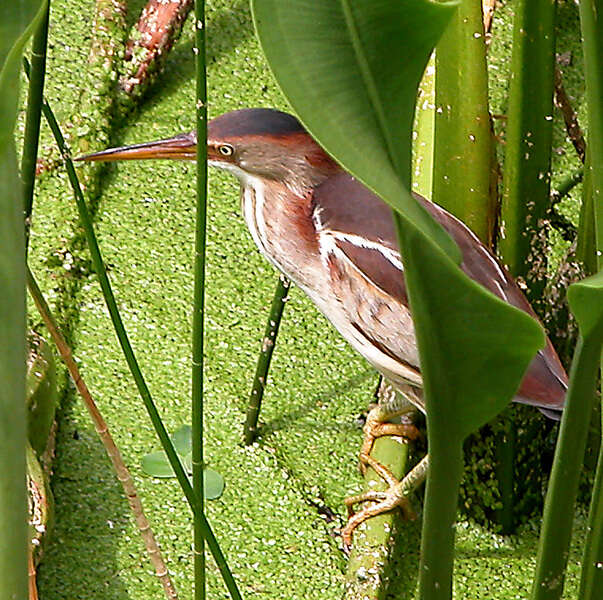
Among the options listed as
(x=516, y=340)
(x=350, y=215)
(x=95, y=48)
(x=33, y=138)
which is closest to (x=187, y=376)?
(x=350, y=215)

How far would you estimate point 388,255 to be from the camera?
1.30m

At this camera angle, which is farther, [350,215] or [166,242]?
[166,242]

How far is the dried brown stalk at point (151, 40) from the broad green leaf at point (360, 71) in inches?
55.7

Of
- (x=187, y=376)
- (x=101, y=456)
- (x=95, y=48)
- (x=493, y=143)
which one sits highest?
(x=95, y=48)

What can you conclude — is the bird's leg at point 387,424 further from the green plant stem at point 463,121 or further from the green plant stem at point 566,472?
the green plant stem at point 566,472

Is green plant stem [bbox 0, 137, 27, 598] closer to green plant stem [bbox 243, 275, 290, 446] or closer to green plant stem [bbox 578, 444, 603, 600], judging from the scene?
green plant stem [bbox 578, 444, 603, 600]

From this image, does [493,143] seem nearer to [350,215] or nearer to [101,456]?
[350,215]

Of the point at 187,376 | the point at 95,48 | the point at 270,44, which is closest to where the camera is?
the point at 270,44

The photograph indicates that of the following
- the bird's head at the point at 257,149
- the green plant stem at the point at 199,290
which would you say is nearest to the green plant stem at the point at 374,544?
the bird's head at the point at 257,149

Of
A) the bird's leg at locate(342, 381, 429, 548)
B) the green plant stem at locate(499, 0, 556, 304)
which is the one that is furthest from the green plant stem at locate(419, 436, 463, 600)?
the bird's leg at locate(342, 381, 429, 548)

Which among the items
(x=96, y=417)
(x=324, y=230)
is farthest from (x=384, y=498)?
(x=96, y=417)

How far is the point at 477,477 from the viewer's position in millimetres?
1371

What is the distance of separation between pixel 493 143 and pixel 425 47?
31.7 inches

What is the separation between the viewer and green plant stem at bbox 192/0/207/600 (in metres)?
0.68
